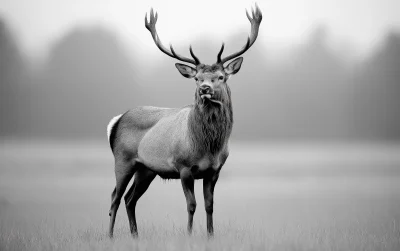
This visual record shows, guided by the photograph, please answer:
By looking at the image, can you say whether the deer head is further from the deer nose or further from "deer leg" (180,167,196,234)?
"deer leg" (180,167,196,234)

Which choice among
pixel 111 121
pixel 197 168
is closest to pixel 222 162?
pixel 197 168

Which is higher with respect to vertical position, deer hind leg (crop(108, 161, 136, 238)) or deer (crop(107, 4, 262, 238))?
deer (crop(107, 4, 262, 238))

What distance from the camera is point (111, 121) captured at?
29.4ft

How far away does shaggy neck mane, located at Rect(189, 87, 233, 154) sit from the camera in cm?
735

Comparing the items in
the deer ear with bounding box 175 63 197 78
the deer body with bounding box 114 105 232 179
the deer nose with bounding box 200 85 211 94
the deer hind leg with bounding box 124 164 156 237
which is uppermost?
the deer ear with bounding box 175 63 197 78

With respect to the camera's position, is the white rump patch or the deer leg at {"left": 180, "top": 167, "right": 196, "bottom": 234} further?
the white rump patch

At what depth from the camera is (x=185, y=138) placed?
755 cm

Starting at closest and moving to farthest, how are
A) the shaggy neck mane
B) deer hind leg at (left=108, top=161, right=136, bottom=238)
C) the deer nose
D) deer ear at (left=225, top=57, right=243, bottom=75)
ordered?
1. the deer nose
2. the shaggy neck mane
3. deer ear at (left=225, top=57, right=243, bottom=75)
4. deer hind leg at (left=108, top=161, right=136, bottom=238)

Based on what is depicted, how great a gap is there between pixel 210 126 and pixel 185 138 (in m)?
0.43

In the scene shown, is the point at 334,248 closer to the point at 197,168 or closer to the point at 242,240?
the point at 242,240

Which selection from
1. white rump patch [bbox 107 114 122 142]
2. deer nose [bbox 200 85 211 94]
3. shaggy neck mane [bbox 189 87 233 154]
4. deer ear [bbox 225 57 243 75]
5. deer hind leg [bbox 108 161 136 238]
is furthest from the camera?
white rump patch [bbox 107 114 122 142]

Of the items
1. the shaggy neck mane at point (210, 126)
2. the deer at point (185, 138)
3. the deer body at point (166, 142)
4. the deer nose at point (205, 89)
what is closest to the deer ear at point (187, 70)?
the deer at point (185, 138)

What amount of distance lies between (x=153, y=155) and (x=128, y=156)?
0.67 m

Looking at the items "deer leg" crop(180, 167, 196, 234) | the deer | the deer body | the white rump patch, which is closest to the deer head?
the deer
